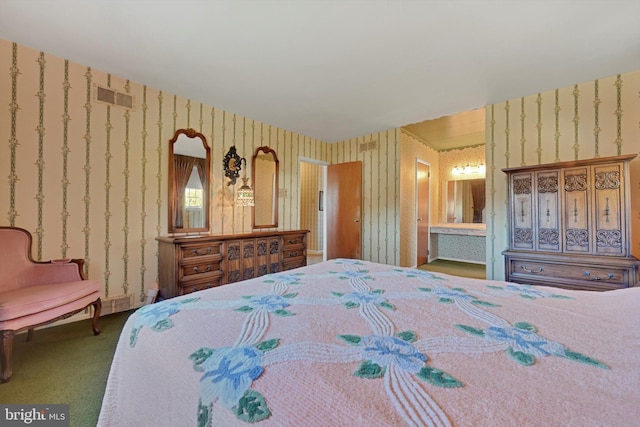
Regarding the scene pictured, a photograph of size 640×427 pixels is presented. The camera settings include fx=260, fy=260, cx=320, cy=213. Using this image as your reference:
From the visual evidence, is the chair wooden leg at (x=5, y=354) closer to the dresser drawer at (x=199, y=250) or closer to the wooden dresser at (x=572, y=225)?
the dresser drawer at (x=199, y=250)

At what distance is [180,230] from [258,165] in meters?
1.52

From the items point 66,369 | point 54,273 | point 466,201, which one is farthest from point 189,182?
point 466,201

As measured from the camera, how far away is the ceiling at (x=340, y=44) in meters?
1.88

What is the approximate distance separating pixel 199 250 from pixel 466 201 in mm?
5385

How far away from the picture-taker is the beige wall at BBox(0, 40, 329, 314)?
236 centimetres

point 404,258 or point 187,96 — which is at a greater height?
point 187,96

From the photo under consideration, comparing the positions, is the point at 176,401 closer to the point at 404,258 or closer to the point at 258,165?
the point at 258,165

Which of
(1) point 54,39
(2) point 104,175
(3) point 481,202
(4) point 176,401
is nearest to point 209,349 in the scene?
(4) point 176,401

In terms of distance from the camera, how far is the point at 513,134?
3377 millimetres

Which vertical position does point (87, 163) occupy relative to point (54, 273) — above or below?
above

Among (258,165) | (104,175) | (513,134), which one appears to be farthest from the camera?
(258,165)

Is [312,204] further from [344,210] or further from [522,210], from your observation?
[522,210]

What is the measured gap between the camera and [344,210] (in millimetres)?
5258

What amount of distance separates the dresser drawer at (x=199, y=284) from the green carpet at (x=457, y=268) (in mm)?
3843
